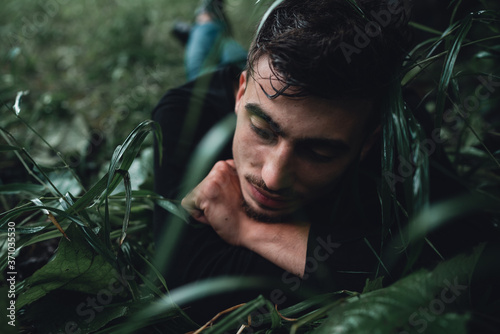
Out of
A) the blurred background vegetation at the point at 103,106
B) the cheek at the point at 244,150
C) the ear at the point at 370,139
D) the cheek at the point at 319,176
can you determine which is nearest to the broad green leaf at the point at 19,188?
the blurred background vegetation at the point at 103,106

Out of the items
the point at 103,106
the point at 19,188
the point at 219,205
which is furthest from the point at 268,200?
the point at 103,106

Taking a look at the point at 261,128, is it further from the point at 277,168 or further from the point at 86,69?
the point at 86,69

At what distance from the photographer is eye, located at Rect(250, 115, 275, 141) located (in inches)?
39.2

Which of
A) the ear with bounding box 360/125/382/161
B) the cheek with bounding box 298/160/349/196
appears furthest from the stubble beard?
the ear with bounding box 360/125/382/161

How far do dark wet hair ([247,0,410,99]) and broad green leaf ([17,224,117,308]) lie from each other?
27.6 inches

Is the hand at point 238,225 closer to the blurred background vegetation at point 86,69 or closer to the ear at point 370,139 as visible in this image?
the ear at point 370,139

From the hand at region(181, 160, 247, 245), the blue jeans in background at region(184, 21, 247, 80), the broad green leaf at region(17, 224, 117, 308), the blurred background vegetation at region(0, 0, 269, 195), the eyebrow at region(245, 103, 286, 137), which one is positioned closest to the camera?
the broad green leaf at region(17, 224, 117, 308)

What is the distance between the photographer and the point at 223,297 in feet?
3.13

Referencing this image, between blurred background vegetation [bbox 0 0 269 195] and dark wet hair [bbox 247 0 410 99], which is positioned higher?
blurred background vegetation [bbox 0 0 269 195]

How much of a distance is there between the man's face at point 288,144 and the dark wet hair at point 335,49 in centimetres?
4

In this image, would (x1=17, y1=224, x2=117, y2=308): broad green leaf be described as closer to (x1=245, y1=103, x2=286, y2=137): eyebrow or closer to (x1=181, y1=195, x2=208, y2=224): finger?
(x1=181, y1=195, x2=208, y2=224): finger

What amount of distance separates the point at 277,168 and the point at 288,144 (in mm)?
82

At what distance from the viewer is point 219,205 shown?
109cm

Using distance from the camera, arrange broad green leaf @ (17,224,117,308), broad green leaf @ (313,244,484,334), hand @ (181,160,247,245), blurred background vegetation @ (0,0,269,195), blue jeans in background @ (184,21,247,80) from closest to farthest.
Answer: broad green leaf @ (313,244,484,334), broad green leaf @ (17,224,117,308), hand @ (181,160,247,245), blurred background vegetation @ (0,0,269,195), blue jeans in background @ (184,21,247,80)
